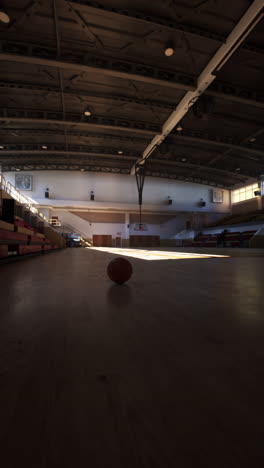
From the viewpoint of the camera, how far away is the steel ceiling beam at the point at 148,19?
668 centimetres

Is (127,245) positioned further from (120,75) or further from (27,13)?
(27,13)

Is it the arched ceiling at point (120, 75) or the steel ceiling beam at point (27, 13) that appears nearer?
the steel ceiling beam at point (27, 13)

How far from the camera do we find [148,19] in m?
7.13

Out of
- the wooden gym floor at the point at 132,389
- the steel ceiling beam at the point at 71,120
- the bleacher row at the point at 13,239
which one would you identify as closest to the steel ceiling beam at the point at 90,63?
the steel ceiling beam at the point at 71,120

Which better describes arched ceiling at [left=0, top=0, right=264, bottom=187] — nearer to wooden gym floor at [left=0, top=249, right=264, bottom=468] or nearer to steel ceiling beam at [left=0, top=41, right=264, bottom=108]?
→ steel ceiling beam at [left=0, top=41, right=264, bottom=108]

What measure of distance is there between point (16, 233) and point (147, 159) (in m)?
14.8

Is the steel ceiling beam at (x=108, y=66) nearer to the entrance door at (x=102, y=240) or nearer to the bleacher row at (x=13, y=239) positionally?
the bleacher row at (x=13, y=239)

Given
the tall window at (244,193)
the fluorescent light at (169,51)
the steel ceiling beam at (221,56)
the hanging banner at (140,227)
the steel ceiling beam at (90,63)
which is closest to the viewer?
the steel ceiling beam at (221,56)

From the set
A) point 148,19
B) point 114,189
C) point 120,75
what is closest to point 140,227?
point 114,189

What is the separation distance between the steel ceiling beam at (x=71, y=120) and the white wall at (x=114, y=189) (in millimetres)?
10110

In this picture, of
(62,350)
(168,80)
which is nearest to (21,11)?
(168,80)

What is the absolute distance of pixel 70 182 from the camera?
77.2ft

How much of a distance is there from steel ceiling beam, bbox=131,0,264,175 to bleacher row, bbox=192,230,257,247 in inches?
489

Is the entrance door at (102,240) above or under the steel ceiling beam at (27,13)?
under
